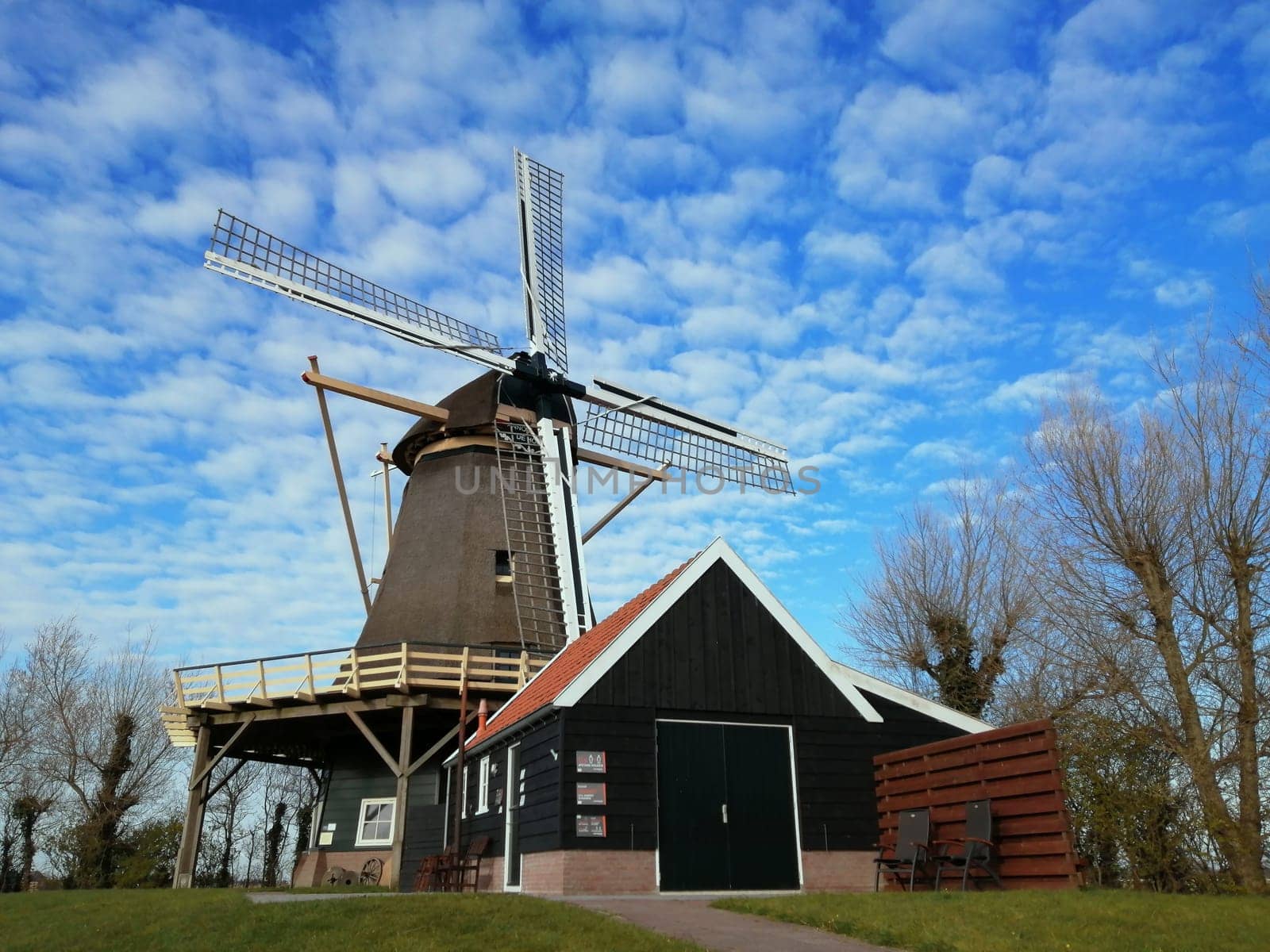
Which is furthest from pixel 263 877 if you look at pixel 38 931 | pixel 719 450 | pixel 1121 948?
pixel 1121 948

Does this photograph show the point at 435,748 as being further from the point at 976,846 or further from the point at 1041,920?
the point at 1041,920

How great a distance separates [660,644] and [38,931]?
7.04 metres

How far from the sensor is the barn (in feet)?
37.2

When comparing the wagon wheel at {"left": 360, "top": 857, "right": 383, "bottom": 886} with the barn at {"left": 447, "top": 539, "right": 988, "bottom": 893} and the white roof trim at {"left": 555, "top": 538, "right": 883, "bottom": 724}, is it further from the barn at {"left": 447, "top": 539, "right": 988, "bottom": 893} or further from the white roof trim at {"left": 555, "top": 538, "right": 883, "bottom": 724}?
the white roof trim at {"left": 555, "top": 538, "right": 883, "bottom": 724}

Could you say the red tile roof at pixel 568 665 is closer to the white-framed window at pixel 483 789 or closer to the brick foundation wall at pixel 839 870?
the white-framed window at pixel 483 789

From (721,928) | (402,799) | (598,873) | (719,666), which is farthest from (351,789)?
(721,928)

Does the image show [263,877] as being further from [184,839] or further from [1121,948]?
[1121,948]

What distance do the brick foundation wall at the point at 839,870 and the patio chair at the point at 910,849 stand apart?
13.0 inches

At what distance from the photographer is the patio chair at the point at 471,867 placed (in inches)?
530

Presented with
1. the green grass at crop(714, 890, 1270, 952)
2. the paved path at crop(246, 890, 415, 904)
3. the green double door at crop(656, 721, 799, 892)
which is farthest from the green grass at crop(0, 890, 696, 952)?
the green double door at crop(656, 721, 799, 892)

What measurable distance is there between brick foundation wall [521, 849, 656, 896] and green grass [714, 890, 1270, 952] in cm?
219

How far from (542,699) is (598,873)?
99.9 inches

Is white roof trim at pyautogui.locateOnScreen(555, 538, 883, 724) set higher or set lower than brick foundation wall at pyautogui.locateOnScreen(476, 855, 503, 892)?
higher

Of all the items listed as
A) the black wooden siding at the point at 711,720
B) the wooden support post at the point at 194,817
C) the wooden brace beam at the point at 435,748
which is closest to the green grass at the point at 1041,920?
the black wooden siding at the point at 711,720
